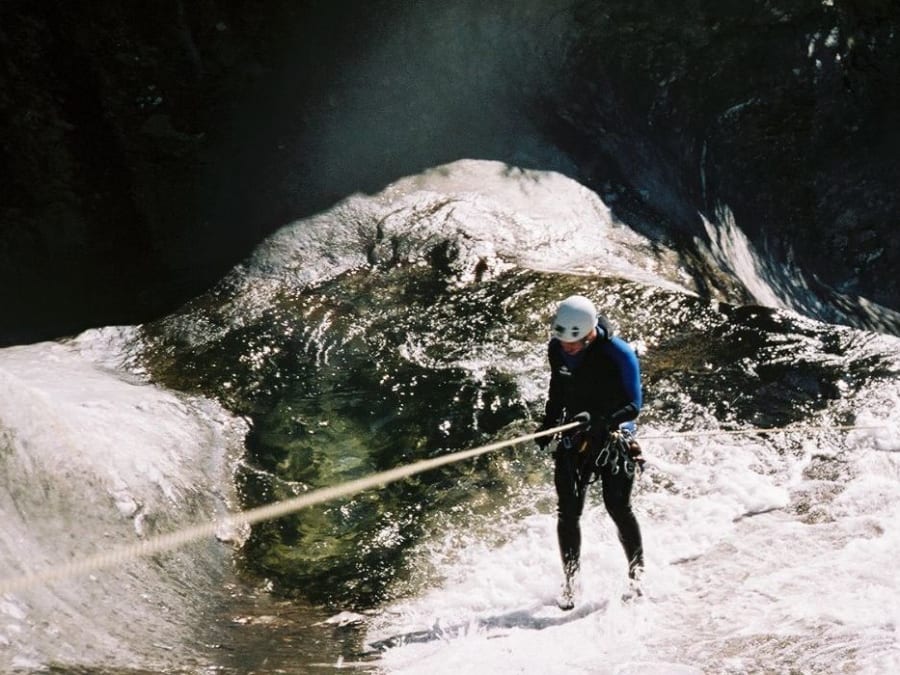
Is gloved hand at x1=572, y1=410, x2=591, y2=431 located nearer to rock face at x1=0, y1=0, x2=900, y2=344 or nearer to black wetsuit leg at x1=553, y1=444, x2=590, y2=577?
black wetsuit leg at x1=553, y1=444, x2=590, y2=577

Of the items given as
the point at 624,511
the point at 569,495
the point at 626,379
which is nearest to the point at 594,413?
the point at 626,379

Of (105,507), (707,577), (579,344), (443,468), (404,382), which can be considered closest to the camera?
(579,344)

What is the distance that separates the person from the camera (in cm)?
643

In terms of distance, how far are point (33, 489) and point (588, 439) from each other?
389 cm

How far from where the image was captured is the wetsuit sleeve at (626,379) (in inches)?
253

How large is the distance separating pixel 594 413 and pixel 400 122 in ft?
28.7

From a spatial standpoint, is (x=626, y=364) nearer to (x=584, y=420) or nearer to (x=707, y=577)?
(x=584, y=420)

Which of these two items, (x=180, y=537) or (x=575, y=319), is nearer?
(x=575, y=319)

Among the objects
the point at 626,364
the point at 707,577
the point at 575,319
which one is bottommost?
the point at 707,577

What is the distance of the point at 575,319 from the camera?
6.26 m

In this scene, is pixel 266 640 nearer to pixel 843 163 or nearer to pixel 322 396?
pixel 322 396

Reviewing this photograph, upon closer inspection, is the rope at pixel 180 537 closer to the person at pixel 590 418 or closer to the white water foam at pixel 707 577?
the person at pixel 590 418

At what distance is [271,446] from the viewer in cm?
912

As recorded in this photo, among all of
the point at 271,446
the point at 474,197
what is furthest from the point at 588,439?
the point at 474,197
